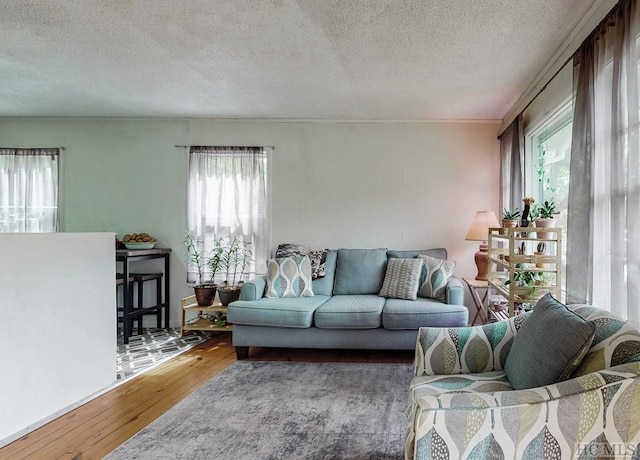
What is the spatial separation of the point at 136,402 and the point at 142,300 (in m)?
2.19

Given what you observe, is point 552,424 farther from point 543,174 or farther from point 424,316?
point 543,174

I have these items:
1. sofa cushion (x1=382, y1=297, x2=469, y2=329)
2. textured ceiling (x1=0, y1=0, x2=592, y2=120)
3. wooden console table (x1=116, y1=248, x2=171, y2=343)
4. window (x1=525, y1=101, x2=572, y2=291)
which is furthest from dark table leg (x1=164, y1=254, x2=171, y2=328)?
window (x1=525, y1=101, x2=572, y2=291)

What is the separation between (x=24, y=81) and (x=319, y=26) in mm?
2867

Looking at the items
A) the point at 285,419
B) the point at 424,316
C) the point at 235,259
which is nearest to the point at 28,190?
Answer: the point at 235,259

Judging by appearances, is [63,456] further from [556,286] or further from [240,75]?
[556,286]

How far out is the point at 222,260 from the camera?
4480mm

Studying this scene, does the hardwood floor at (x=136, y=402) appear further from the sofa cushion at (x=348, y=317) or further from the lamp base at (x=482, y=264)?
the lamp base at (x=482, y=264)

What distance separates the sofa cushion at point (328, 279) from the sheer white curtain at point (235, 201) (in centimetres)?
79

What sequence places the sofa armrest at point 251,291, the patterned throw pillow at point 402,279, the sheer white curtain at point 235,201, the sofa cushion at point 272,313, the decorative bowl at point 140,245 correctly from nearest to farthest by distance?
the sofa cushion at point 272,313, the sofa armrest at point 251,291, the patterned throw pillow at point 402,279, the decorative bowl at point 140,245, the sheer white curtain at point 235,201

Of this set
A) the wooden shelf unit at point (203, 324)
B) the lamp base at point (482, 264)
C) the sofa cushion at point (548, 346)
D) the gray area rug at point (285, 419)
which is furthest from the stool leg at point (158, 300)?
the sofa cushion at point (548, 346)

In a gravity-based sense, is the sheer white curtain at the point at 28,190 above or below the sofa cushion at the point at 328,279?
above

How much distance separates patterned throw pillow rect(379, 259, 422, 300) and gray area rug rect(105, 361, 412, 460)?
0.73m

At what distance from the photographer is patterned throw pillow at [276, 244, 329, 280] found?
4.07 metres

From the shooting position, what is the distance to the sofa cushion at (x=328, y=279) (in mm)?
4000
